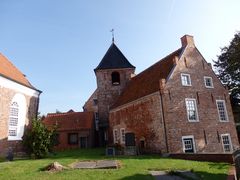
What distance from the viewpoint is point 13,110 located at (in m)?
20.5

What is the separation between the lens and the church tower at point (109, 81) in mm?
31562

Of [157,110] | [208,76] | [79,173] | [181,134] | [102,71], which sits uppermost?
[102,71]

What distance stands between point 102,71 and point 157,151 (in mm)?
15279

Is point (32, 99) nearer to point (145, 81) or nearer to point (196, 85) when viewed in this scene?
point (145, 81)

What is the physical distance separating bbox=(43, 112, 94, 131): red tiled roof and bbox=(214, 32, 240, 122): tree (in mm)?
20067

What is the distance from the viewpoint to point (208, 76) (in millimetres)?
23969

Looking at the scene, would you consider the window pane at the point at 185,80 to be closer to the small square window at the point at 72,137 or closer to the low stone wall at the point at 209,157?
the low stone wall at the point at 209,157

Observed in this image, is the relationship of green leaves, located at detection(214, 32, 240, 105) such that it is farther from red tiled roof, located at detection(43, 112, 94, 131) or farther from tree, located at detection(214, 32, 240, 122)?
red tiled roof, located at detection(43, 112, 94, 131)

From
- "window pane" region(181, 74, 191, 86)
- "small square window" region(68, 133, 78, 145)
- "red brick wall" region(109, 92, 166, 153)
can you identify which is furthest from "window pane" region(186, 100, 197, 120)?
"small square window" region(68, 133, 78, 145)

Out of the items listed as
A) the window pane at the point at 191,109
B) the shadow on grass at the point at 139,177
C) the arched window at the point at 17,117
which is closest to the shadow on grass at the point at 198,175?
the shadow on grass at the point at 139,177

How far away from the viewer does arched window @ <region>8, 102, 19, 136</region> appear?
65.8 ft

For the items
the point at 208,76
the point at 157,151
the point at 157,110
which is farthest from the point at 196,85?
the point at 157,151

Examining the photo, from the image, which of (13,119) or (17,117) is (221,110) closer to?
(17,117)

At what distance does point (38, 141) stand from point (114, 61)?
17844 mm
